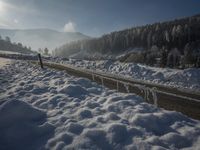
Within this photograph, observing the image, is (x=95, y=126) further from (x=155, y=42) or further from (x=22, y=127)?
(x=155, y=42)

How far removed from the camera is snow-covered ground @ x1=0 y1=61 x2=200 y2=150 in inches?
282

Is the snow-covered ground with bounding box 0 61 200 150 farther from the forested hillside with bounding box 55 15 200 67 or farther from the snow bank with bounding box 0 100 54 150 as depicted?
the forested hillside with bounding box 55 15 200 67

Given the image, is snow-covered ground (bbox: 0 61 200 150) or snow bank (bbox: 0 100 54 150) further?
snow bank (bbox: 0 100 54 150)

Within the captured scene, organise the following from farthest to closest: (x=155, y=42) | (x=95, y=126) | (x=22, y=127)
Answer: (x=155, y=42)
(x=22, y=127)
(x=95, y=126)

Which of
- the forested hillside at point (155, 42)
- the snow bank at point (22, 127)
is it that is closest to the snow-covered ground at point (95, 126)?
the snow bank at point (22, 127)

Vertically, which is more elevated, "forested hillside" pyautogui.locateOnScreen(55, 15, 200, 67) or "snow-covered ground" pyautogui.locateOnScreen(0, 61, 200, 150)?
"forested hillside" pyautogui.locateOnScreen(55, 15, 200, 67)

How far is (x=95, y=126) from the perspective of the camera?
825 cm

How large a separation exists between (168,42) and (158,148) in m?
124

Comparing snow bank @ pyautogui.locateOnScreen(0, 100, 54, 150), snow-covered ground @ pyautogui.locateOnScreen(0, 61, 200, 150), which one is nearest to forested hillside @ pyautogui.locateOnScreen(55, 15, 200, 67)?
snow-covered ground @ pyautogui.locateOnScreen(0, 61, 200, 150)

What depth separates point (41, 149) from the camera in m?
7.30

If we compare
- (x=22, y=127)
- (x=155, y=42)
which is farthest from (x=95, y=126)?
(x=155, y=42)

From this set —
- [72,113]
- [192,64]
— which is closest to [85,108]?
[72,113]

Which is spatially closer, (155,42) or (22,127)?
(22,127)

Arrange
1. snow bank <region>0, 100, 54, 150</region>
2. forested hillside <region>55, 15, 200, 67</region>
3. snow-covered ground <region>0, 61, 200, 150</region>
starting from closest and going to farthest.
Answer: snow-covered ground <region>0, 61, 200, 150</region>, snow bank <region>0, 100, 54, 150</region>, forested hillside <region>55, 15, 200, 67</region>
